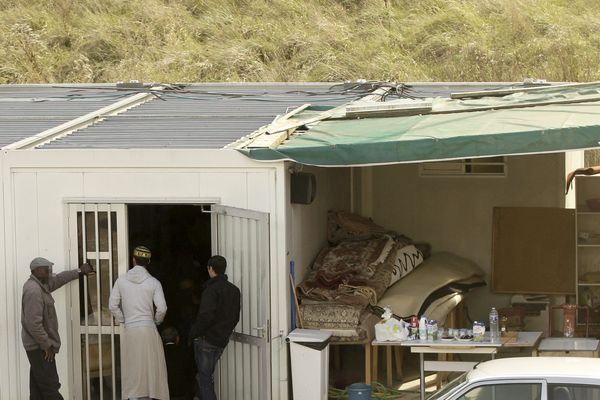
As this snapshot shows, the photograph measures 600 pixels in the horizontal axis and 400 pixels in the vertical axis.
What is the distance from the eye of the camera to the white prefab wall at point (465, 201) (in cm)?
1669

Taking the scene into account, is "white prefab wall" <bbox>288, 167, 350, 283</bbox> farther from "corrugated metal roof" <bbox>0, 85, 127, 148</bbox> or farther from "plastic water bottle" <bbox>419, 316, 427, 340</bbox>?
"corrugated metal roof" <bbox>0, 85, 127, 148</bbox>

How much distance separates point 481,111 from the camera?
1326 cm

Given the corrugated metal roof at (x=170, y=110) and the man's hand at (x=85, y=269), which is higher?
the corrugated metal roof at (x=170, y=110)

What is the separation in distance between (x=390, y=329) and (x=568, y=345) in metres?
1.90

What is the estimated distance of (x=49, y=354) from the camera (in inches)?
471

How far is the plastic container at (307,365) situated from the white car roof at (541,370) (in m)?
2.86

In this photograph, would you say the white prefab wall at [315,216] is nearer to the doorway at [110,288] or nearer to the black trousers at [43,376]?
the doorway at [110,288]

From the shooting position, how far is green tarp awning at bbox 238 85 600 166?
11.5m

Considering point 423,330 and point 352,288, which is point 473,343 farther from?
point 352,288

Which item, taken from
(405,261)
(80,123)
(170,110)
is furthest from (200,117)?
(405,261)

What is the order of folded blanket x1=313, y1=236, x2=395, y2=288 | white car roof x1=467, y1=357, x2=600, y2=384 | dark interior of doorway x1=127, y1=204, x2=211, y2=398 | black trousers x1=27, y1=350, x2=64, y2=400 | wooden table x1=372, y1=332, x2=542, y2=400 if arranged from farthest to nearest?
dark interior of doorway x1=127, y1=204, x2=211, y2=398, folded blanket x1=313, y1=236, x2=395, y2=288, wooden table x1=372, y1=332, x2=542, y2=400, black trousers x1=27, y1=350, x2=64, y2=400, white car roof x1=467, y1=357, x2=600, y2=384

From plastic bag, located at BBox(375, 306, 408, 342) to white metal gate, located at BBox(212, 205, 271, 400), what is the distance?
4.55 ft

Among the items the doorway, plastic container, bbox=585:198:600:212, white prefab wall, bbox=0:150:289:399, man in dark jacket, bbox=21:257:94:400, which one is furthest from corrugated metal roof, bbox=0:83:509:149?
plastic container, bbox=585:198:600:212

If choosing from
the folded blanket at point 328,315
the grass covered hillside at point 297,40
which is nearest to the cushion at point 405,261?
the folded blanket at point 328,315
